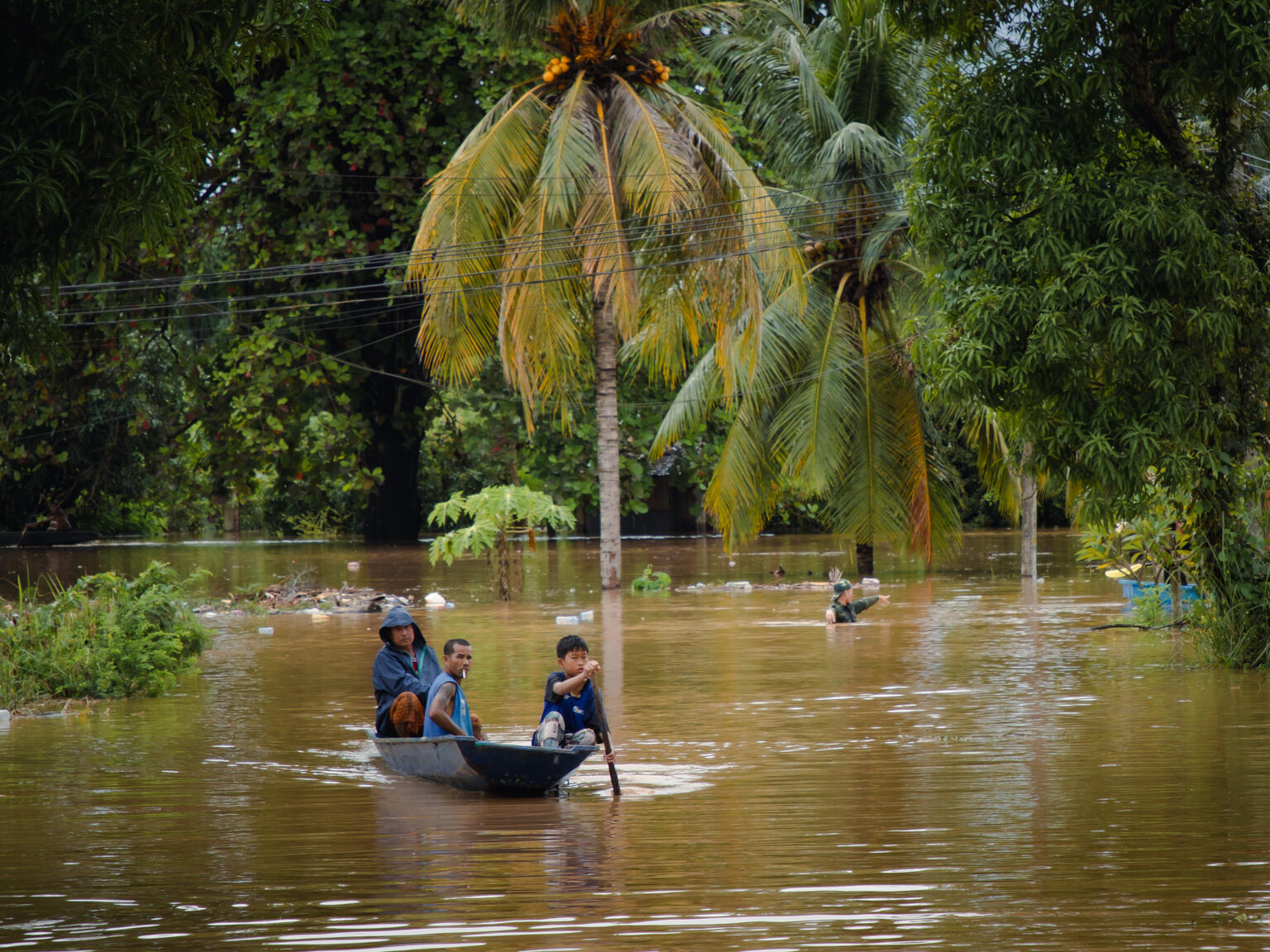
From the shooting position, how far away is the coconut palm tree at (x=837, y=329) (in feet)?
77.5

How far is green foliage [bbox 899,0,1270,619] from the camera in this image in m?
11.8

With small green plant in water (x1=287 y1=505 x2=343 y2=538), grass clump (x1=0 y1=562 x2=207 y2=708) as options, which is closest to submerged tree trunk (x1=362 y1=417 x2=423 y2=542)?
small green plant in water (x1=287 y1=505 x2=343 y2=538)

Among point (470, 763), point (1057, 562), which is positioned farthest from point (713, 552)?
point (470, 763)

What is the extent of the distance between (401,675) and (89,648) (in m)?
4.32

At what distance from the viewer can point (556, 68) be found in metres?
22.0

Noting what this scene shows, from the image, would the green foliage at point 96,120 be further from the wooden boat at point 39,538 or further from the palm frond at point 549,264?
the wooden boat at point 39,538

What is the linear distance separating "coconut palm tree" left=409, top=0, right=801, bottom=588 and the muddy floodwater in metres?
6.32

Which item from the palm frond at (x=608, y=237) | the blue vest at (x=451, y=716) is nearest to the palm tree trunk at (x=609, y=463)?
the palm frond at (x=608, y=237)

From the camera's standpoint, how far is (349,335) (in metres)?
29.7

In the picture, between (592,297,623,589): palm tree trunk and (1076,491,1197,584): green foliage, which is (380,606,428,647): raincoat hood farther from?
(592,297,623,589): palm tree trunk

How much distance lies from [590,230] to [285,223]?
8441 mm

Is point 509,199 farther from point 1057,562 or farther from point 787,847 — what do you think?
point 787,847

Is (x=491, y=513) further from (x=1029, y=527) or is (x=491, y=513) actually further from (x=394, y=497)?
(x=394, y=497)

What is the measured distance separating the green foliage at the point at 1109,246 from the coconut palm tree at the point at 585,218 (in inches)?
333
